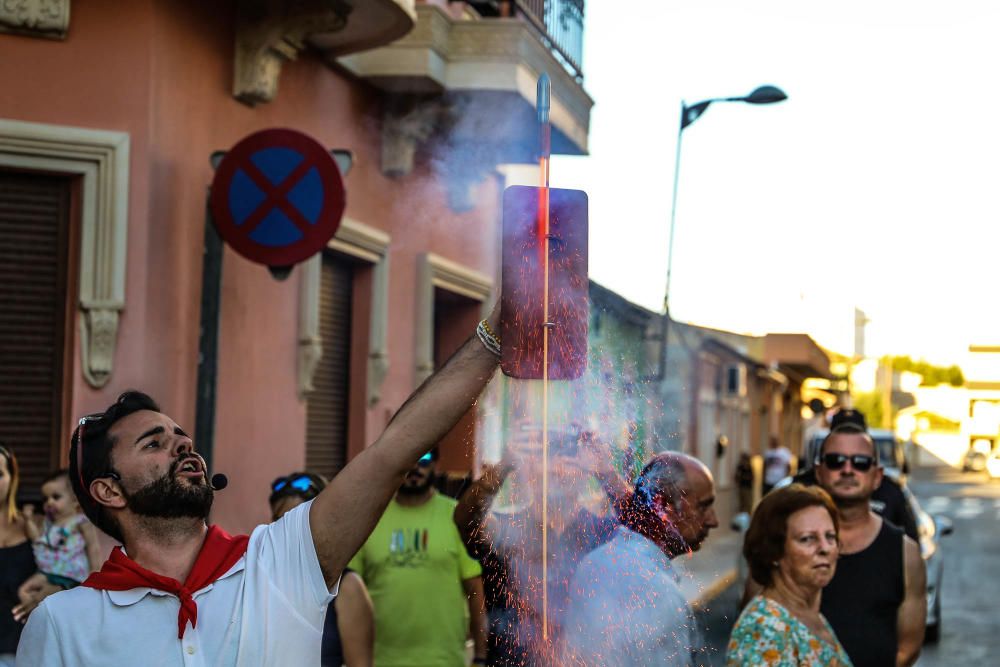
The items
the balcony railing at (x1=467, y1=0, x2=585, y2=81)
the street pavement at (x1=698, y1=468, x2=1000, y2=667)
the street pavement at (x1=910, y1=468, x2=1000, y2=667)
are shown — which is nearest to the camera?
the balcony railing at (x1=467, y1=0, x2=585, y2=81)

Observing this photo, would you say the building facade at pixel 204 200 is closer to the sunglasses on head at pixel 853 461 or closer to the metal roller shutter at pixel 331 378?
the metal roller shutter at pixel 331 378

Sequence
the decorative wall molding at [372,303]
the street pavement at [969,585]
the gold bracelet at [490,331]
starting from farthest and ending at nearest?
the street pavement at [969,585] < the decorative wall molding at [372,303] < the gold bracelet at [490,331]

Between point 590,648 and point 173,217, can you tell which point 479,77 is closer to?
point 173,217

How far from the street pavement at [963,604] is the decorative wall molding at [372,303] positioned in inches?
115

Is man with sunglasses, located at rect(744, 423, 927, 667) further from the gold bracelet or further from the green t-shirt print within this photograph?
the gold bracelet

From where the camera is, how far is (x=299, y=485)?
588 centimetres

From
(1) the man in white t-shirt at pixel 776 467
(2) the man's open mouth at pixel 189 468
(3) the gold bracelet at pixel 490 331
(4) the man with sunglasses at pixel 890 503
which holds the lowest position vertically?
(1) the man in white t-shirt at pixel 776 467

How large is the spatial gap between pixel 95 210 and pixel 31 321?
2.22ft

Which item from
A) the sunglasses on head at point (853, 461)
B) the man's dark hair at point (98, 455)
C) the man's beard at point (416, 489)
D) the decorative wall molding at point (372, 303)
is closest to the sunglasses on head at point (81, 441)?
the man's dark hair at point (98, 455)

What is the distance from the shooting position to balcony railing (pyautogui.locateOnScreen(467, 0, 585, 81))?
11203 mm

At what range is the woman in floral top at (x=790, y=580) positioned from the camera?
4.48 meters

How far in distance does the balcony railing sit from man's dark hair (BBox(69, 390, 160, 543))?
812 centimetres

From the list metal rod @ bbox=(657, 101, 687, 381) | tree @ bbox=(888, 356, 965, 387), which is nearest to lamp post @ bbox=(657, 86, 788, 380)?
metal rod @ bbox=(657, 101, 687, 381)

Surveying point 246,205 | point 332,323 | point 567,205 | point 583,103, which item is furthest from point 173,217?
point 567,205
